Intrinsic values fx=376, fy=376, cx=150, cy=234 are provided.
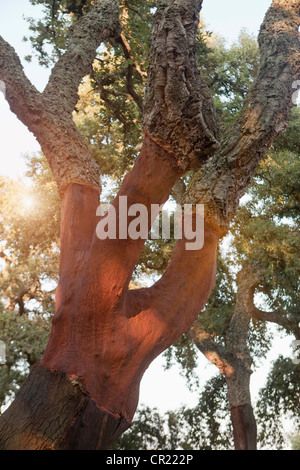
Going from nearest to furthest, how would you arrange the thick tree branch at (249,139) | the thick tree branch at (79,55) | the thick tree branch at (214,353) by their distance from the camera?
the thick tree branch at (249,139), the thick tree branch at (79,55), the thick tree branch at (214,353)

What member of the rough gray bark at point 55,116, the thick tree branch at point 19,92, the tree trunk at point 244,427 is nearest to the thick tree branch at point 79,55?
the rough gray bark at point 55,116

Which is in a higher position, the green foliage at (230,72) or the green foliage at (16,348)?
the green foliage at (230,72)

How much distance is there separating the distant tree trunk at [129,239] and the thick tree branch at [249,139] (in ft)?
0.04

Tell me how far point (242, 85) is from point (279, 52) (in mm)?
8887

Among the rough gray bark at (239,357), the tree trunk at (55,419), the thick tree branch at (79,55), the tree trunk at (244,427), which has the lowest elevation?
the tree trunk at (55,419)

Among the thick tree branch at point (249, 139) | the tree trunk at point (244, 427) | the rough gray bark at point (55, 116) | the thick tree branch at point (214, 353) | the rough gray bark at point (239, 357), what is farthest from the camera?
the thick tree branch at point (214, 353)

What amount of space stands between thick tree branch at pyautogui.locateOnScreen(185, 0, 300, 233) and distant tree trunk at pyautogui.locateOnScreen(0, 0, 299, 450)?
0.04ft

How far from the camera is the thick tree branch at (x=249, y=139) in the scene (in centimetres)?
380

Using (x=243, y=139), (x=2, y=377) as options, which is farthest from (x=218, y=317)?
(x=243, y=139)

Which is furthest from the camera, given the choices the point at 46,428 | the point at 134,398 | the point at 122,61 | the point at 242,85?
the point at 242,85

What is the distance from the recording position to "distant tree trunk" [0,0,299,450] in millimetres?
2699

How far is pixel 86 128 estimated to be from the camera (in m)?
11.9

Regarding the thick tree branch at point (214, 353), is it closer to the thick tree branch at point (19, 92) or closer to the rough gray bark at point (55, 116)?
the rough gray bark at point (55, 116)

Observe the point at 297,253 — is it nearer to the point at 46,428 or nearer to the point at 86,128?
the point at 86,128
